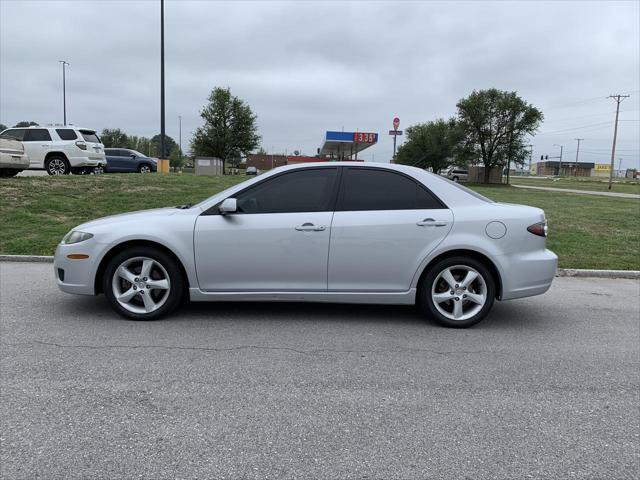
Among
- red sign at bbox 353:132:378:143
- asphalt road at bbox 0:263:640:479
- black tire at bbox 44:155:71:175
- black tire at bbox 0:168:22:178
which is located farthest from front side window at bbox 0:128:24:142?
asphalt road at bbox 0:263:640:479

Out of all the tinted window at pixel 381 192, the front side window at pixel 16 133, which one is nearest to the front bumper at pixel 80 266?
the tinted window at pixel 381 192

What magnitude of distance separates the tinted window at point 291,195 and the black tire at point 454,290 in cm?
121

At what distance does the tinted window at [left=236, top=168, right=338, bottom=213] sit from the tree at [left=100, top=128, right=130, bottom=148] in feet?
297

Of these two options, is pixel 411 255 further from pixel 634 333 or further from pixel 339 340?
pixel 634 333

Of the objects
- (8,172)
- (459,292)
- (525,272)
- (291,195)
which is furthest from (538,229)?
(8,172)

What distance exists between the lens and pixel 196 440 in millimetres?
2752

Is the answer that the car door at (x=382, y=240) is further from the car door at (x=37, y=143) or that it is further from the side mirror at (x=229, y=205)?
the car door at (x=37, y=143)

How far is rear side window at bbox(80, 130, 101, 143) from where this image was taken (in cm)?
1766

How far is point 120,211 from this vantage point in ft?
39.6

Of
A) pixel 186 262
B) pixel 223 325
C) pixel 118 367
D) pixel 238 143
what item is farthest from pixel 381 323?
pixel 238 143

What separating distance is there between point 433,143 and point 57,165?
5148cm

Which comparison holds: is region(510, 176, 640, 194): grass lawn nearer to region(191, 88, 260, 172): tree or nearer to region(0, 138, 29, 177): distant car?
region(191, 88, 260, 172): tree

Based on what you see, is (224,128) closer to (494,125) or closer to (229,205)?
(494,125)

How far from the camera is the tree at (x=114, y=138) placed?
289 feet
